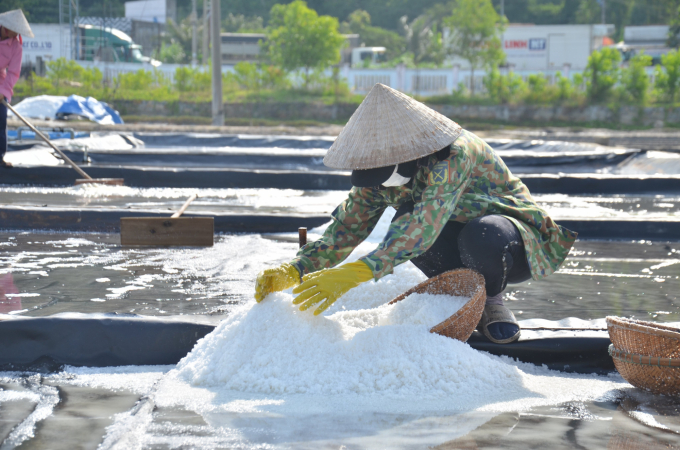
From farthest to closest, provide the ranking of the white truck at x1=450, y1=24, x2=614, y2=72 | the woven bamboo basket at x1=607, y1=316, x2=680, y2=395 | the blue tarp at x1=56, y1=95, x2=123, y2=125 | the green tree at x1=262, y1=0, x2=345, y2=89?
the white truck at x1=450, y1=24, x2=614, y2=72, the green tree at x1=262, y1=0, x2=345, y2=89, the blue tarp at x1=56, y1=95, x2=123, y2=125, the woven bamboo basket at x1=607, y1=316, x2=680, y2=395

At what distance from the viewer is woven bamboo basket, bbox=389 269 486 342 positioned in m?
1.50

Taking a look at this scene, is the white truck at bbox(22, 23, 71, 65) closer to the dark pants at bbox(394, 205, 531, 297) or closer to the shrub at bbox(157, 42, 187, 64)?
the shrub at bbox(157, 42, 187, 64)

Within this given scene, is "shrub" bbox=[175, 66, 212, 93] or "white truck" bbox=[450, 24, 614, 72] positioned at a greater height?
"white truck" bbox=[450, 24, 614, 72]

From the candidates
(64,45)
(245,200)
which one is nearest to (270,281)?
(245,200)

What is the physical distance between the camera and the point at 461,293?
165 cm

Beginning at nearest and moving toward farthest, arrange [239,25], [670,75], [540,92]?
[670,75] < [540,92] < [239,25]

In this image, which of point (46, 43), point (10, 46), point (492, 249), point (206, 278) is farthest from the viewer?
point (46, 43)

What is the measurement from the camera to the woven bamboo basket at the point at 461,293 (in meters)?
1.50

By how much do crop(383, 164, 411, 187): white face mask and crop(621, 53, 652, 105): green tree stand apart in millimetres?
16831

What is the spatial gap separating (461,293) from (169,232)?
6.35 feet

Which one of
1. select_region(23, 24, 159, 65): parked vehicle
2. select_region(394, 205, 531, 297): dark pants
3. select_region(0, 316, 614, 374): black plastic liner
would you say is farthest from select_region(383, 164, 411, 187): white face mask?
select_region(23, 24, 159, 65): parked vehicle

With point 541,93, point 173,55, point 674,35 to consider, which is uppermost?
point 674,35

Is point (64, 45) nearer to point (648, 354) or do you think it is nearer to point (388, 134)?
point (388, 134)

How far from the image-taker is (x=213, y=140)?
8.60 m
